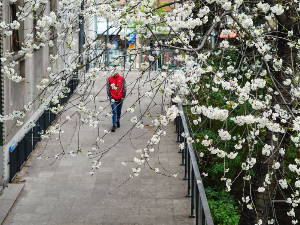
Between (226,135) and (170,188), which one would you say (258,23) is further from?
(226,135)

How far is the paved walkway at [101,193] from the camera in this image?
24.7 feet

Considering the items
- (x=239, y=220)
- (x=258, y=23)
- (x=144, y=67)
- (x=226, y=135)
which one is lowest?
(x=239, y=220)

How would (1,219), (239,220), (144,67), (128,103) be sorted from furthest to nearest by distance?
(128,103)
(239,220)
(1,219)
(144,67)

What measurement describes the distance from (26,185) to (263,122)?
5375 millimetres

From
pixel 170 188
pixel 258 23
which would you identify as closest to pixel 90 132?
pixel 170 188

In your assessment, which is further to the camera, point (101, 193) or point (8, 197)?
point (101, 193)

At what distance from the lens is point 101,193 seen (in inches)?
335

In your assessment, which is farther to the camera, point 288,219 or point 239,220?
point 288,219

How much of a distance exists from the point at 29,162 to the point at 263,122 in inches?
254

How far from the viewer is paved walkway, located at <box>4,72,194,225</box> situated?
296 inches

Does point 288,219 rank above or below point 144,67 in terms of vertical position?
below

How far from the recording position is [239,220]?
783cm

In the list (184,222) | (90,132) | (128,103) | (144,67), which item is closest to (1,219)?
(184,222)

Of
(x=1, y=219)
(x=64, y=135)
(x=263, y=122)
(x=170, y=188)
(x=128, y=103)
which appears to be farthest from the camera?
(x=128, y=103)
